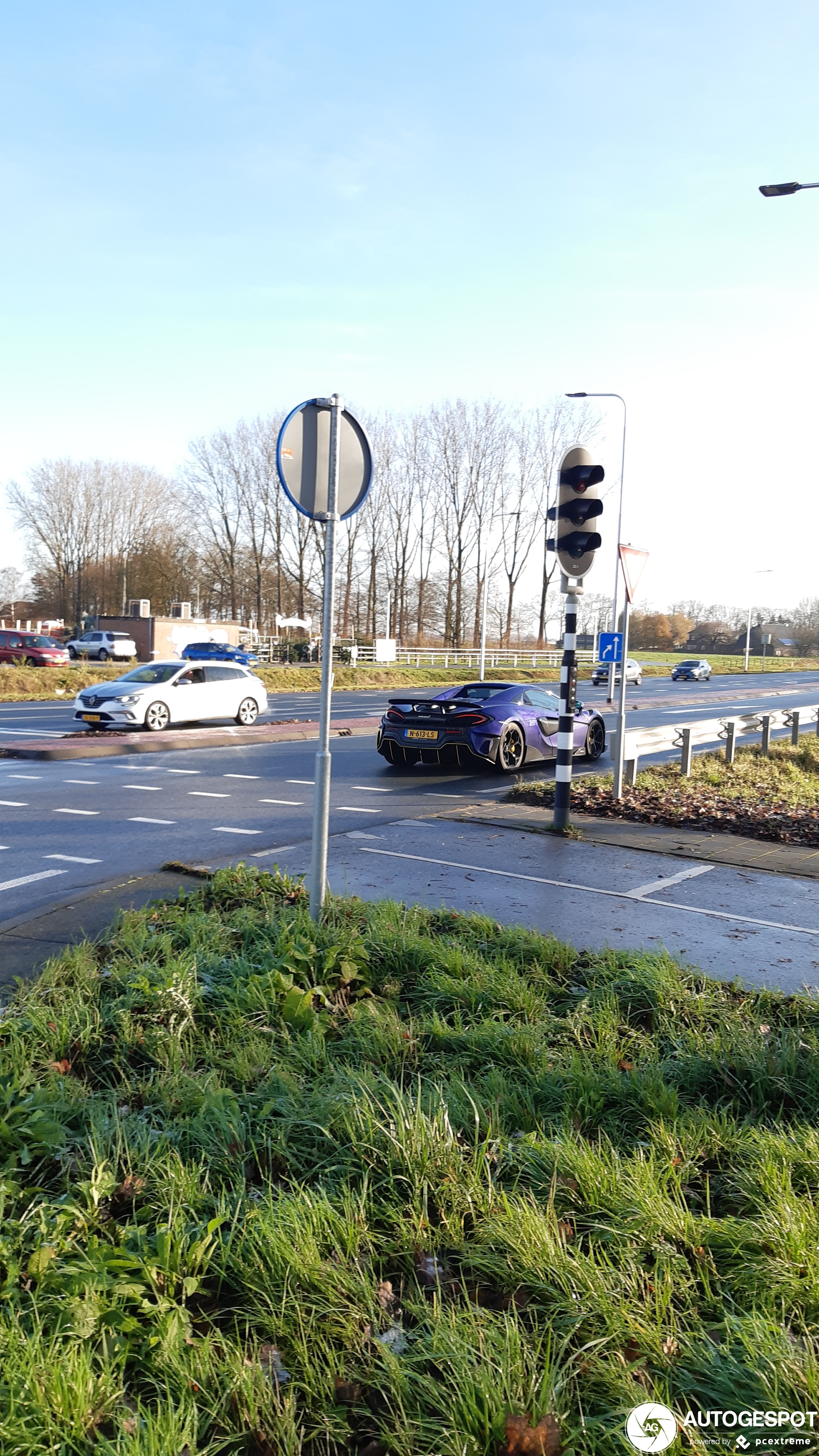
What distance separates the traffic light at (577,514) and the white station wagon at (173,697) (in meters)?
12.5

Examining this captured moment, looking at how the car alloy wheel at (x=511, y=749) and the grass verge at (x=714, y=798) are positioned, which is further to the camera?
the car alloy wheel at (x=511, y=749)

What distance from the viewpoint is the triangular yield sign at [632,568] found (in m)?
10.8

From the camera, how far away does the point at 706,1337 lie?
2.34 meters

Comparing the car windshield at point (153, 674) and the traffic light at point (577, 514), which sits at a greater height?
the traffic light at point (577, 514)

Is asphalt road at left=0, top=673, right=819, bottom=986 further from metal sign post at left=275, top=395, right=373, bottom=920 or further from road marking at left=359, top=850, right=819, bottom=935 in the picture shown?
metal sign post at left=275, top=395, right=373, bottom=920

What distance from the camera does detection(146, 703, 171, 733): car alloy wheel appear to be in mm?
20281

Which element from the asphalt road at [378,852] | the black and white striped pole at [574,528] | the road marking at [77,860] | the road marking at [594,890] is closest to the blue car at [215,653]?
the asphalt road at [378,852]

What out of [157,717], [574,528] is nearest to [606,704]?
[157,717]

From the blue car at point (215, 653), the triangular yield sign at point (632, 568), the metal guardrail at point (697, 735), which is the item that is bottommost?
the metal guardrail at point (697, 735)

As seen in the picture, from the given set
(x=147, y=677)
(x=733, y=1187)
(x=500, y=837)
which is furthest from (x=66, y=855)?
(x=147, y=677)

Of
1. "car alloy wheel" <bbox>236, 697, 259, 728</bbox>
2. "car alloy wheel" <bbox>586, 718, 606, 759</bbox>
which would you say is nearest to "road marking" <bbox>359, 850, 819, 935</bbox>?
"car alloy wheel" <bbox>586, 718, 606, 759</bbox>

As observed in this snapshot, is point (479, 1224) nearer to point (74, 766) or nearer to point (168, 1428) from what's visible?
point (168, 1428)

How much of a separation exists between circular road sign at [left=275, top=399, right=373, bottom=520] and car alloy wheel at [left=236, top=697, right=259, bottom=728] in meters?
17.2

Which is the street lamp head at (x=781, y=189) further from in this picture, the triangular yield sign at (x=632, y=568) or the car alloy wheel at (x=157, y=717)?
the car alloy wheel at (x=157, y=717)
